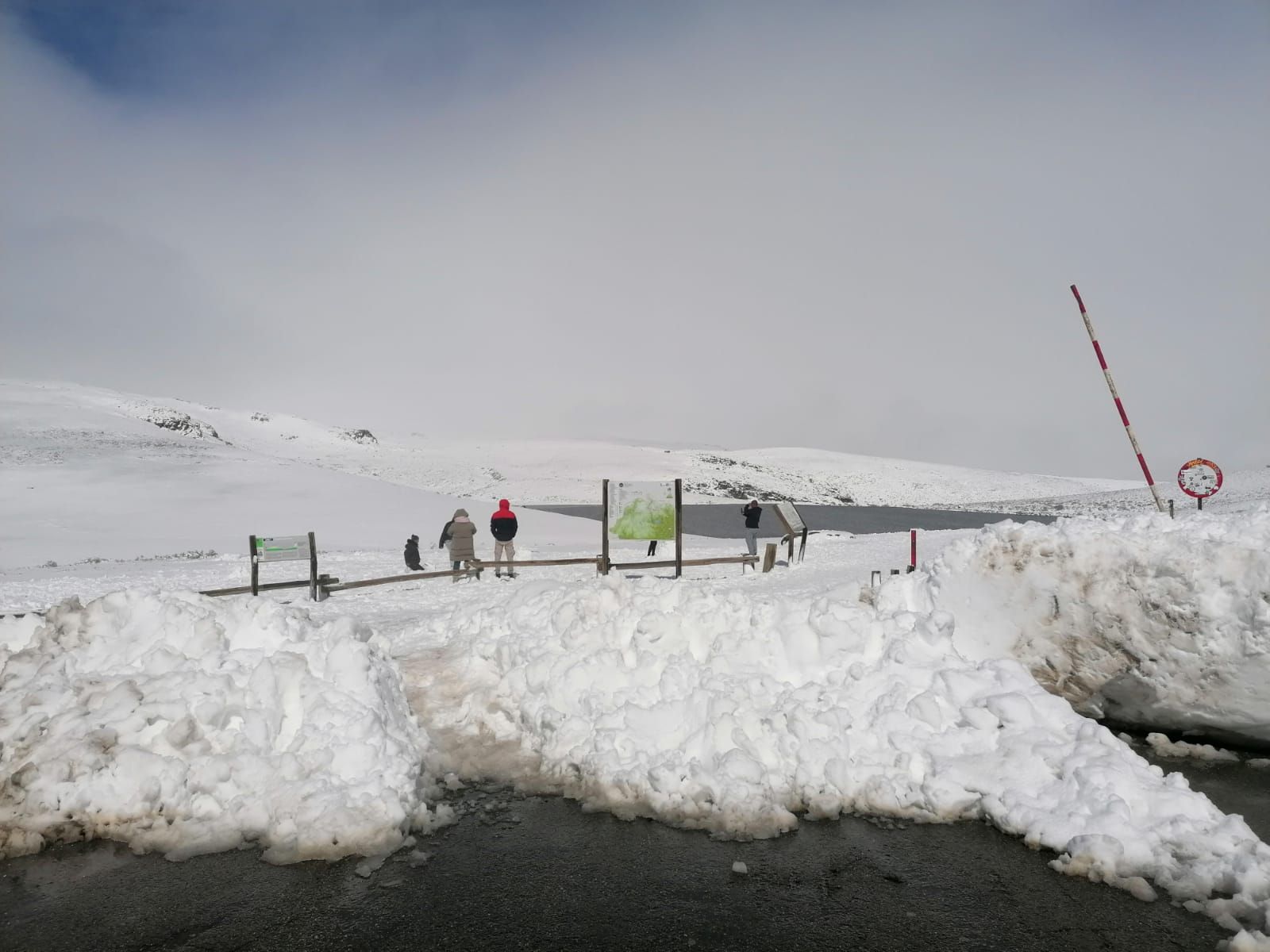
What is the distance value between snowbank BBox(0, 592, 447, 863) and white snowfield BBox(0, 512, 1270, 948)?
0.9 inches

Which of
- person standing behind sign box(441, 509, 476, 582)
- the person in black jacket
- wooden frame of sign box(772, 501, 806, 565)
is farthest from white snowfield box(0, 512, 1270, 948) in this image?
wooden frame of sign box(772, 501, 806, 565)

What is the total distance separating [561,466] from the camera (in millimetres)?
126125

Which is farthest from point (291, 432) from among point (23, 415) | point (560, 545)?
point (560, 545)

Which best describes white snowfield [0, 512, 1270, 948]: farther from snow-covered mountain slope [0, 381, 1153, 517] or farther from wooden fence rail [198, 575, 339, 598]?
snow-covered mountain slope [0, 381, 1153, 517]

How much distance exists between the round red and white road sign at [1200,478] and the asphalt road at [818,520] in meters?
37.5

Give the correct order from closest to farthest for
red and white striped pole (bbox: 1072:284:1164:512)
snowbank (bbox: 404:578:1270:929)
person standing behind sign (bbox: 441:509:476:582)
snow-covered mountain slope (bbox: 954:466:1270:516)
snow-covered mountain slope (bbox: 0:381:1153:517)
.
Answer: snowbank (bbox: 404:578:1270:929), red and white striped pole (bbox: 1072:284:1164:512), person standing behind sign (bbox: 441:509:476:582), snow-covered mountain slope (bbox: 954:466:1270:516), snow-covered mountain slope (bbox: 0:381:1153:517)

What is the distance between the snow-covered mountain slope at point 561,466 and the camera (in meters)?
101

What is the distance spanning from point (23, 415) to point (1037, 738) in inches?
2921

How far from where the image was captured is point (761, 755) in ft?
25.0

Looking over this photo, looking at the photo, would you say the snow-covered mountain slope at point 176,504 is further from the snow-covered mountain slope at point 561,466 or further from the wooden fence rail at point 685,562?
the snow-covered mountain slope at point 561,466

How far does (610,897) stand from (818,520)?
229 feet

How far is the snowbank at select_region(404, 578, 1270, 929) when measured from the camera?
20.7 feet

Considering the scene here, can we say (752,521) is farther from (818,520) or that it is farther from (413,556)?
(818,520)

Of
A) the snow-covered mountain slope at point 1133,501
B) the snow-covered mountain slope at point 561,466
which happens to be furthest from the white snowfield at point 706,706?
the snow-covered mountain slope at point 561,466
